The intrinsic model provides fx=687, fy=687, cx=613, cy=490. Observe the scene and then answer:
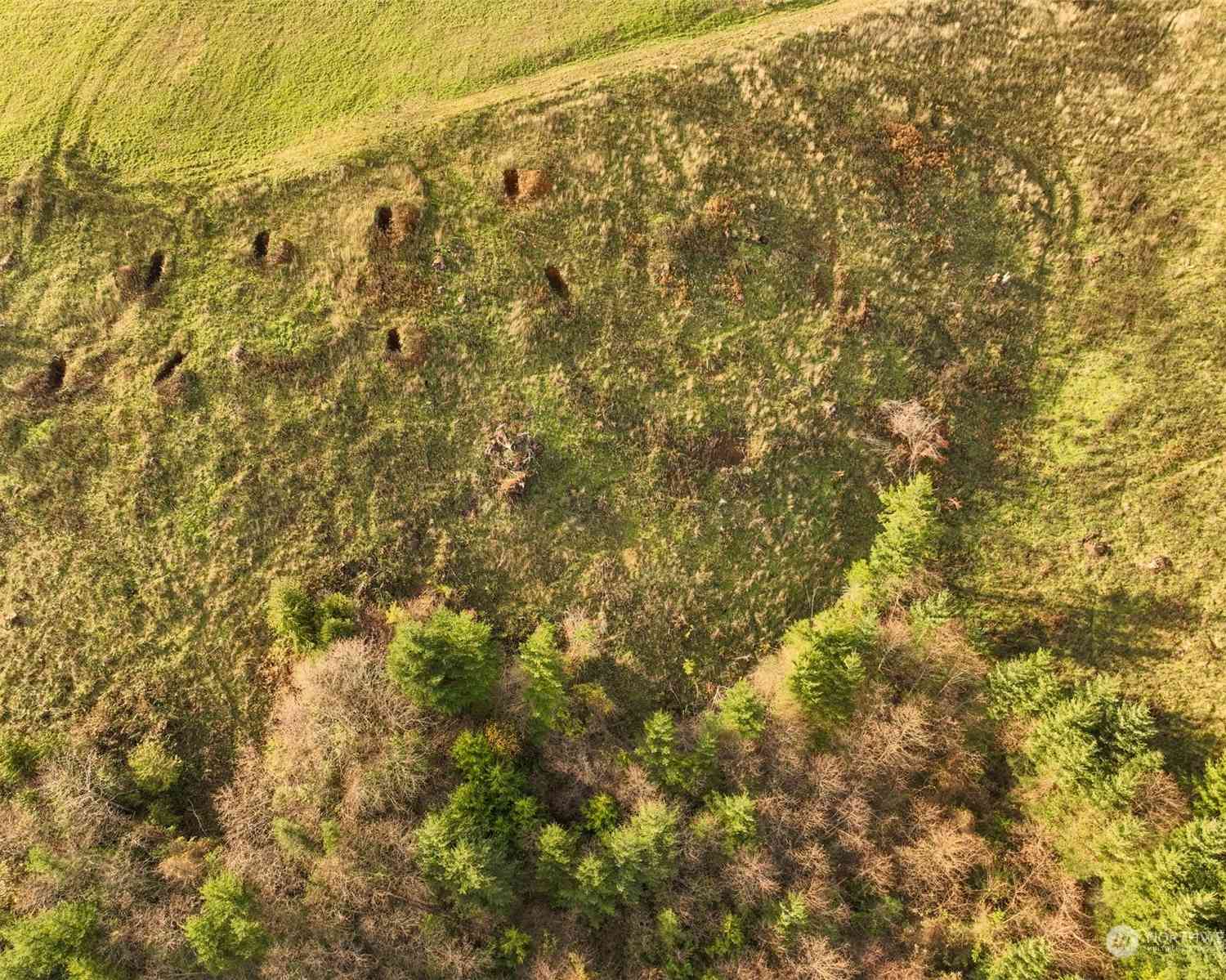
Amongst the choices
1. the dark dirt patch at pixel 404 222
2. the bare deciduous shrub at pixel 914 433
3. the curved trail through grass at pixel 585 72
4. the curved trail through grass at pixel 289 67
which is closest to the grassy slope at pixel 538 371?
the dark dirt patch at pixel 404 222

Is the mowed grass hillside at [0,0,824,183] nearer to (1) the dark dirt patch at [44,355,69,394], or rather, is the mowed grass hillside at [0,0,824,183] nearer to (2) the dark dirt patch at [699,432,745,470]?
(1) the dark dirt patch at [44,355,69,394]

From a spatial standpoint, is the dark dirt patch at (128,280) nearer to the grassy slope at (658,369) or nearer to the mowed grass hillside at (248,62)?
the grassy slope at (658,369)

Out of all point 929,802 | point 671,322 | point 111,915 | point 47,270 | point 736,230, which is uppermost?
point 47,270

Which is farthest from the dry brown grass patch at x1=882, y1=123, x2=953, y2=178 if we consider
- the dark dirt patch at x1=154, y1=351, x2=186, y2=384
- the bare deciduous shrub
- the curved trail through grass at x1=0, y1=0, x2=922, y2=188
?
the dark dirt patch at x1=154, y1=351, x2=186, y2=384

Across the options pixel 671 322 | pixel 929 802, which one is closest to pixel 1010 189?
pixel 671 322

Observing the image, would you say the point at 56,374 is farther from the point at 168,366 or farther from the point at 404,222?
the point at 404,222

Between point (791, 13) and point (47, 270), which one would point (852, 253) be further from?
point (47, 270)

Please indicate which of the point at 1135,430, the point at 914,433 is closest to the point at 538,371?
the point at 914,433
